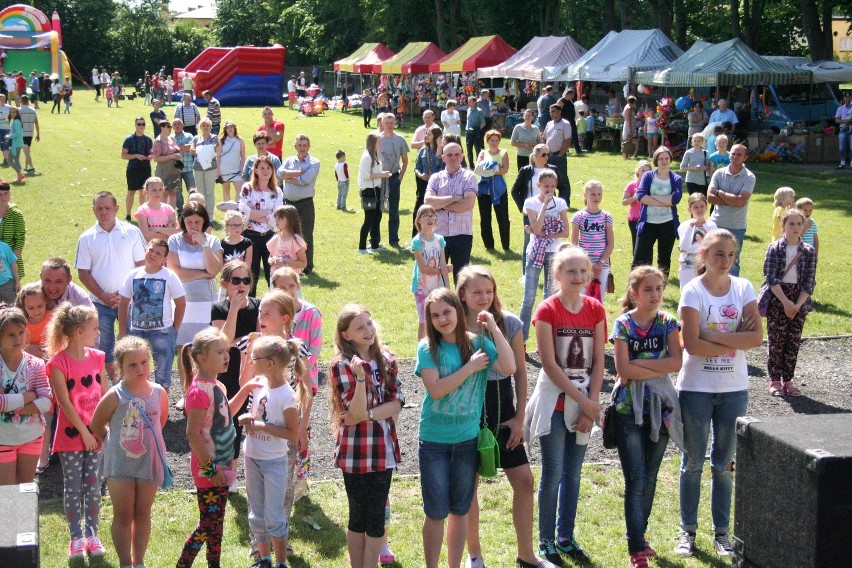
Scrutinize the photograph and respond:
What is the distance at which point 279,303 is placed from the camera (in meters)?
6.15

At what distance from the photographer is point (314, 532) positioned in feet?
21.1

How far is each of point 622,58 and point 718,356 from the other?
26944 millimetres

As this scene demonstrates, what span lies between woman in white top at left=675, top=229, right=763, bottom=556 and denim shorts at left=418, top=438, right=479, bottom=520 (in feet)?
4.60

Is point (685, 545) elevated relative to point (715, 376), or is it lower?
lower

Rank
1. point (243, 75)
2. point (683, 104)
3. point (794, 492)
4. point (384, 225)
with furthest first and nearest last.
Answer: point (243, 75)
point (683, 104)
point (384, 225)
point (794, 492)

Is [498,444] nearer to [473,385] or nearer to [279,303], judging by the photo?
[473,385]

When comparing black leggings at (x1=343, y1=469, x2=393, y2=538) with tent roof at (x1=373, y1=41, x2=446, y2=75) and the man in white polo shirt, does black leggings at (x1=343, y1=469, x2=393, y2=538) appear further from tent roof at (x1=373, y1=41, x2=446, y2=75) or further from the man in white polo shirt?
tent roof at (x1=373, y1=41, x2=446, y2=75)

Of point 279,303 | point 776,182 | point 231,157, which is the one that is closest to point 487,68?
point 776,182

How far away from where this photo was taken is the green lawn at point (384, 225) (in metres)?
12.3

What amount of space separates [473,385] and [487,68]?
34.4 m

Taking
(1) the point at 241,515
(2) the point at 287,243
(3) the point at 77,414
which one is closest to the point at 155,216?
(2) the point at 287,243

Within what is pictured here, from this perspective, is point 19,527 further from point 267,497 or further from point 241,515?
point 241,515

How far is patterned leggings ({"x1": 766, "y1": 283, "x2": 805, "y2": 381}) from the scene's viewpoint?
9.18m

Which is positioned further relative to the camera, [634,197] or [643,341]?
[634,197]
